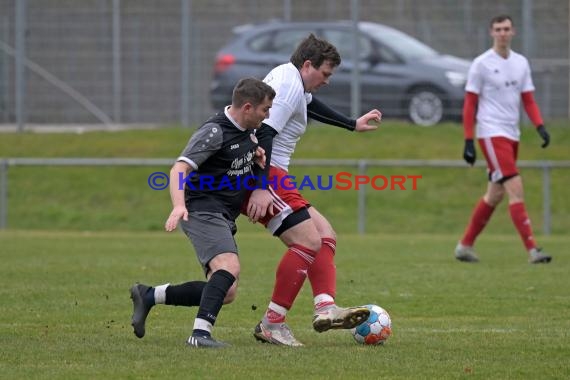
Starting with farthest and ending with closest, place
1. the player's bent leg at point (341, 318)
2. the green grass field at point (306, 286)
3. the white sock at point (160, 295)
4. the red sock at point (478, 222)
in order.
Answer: the red sock at point (478, 222), the white sock at point (160, 295), the player's bent leg at point (341, 318), the green grass field at point (306, 286)

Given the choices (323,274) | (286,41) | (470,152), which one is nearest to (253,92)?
(323,274)

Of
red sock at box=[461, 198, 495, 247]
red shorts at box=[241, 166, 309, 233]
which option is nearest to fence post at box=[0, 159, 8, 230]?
red sock at box=[461, 198, 495, 247]

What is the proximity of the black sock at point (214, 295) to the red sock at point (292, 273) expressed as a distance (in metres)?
0.52

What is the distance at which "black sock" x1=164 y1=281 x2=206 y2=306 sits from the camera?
694 cm

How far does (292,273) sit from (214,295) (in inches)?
24.7

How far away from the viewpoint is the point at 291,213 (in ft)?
23.5

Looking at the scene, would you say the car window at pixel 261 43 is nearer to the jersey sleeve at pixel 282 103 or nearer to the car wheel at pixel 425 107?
the car wheel at pixel 425 107

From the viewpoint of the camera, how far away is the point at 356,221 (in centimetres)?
1738

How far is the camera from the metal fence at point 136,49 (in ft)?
65.2

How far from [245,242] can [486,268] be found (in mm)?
4320

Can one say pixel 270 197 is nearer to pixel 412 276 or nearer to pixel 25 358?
pixel 25 358

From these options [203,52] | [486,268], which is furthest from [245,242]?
[203,52]

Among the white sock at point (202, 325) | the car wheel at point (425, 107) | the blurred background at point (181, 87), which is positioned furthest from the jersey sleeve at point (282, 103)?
the car wheel at point (425, 107)

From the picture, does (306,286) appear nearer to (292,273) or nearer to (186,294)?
(292,273)
